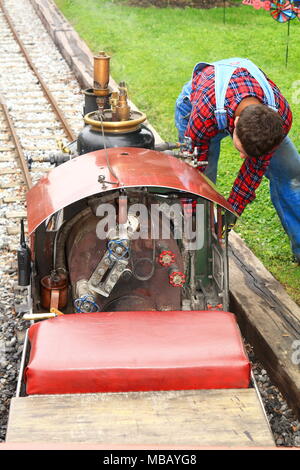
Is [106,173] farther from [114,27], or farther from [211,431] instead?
[114,27]

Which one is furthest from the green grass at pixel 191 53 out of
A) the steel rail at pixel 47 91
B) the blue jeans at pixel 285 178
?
the steel rail at pixel 47 91

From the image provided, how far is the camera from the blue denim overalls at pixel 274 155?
5.11 m

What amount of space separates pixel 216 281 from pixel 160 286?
22.6 inches

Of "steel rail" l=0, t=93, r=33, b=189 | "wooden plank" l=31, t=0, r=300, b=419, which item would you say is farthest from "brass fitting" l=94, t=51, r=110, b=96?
"steel rail" l=0, t=93, r=33, b=189

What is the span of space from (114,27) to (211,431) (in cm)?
1482

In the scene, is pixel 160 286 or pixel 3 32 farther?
pixel 3 32

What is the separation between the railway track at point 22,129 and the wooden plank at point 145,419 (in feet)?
5.00

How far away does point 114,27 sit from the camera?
657 inches

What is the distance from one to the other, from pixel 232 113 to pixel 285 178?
1.47m
